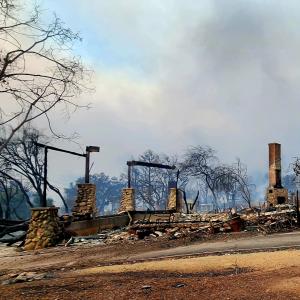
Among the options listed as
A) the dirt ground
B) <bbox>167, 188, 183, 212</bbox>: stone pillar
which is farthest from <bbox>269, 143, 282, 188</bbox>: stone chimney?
the dirt ground

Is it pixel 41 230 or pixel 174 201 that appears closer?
pixel 41 230

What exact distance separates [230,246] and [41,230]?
8295 millimetres

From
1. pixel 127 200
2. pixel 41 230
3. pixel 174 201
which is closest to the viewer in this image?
pixel 41 230

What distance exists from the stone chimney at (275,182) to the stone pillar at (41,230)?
12939 millimetres

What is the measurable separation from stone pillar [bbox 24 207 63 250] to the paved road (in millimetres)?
6402

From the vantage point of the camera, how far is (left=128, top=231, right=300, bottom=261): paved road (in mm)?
10898

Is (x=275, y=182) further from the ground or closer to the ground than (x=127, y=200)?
further from the ground

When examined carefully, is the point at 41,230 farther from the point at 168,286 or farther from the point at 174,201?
the point at 174,201

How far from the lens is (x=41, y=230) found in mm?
16797

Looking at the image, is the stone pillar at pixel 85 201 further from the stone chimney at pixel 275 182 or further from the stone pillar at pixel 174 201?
the stone chimney at pixel 275 182

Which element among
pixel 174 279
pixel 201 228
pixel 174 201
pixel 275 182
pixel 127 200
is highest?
pixel 275 182

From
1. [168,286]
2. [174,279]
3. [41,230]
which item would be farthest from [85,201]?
[168,286]

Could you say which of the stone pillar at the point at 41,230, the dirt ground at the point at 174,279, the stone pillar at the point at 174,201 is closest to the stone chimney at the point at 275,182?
the stone pillar at the point at 174,201

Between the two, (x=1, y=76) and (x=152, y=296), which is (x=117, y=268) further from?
(x=1, y=76)
